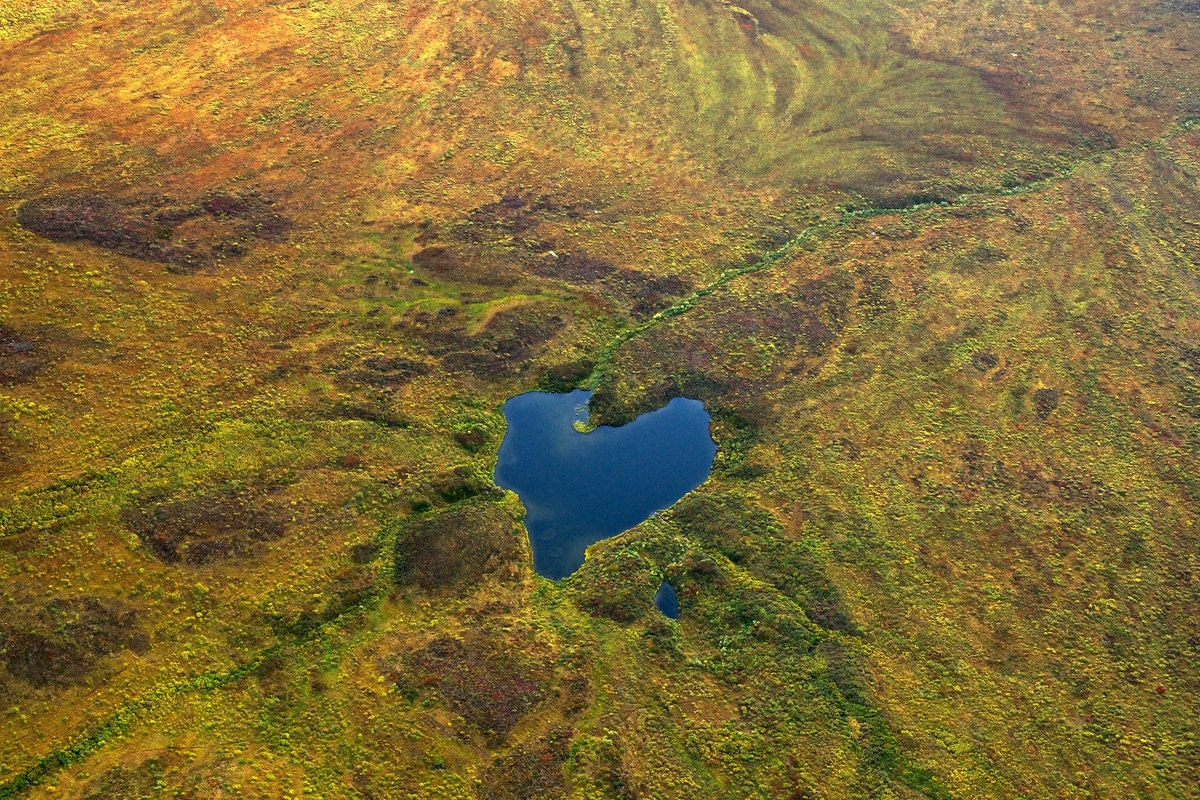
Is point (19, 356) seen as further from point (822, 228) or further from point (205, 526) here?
point (822, 228)

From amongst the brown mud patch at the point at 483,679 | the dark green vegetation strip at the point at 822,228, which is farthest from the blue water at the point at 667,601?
the dark green vegetation strip at the point at 822,228

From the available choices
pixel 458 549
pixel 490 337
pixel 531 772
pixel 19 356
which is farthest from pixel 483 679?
pixel 19 356

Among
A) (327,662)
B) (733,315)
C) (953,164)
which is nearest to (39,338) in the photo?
(327,662)

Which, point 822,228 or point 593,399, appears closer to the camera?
point 593,399

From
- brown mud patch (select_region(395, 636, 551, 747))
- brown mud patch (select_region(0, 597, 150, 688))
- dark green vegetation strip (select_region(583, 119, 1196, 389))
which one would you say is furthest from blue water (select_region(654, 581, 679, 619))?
brown mud patch (select_region(0, 597, 150, 688))

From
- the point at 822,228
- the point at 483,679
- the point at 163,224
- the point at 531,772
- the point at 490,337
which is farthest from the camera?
the point at 822,228

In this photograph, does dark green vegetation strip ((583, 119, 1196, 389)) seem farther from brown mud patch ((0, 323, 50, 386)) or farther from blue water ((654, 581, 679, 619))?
brown mud patch ((0, 323, 50, 386))

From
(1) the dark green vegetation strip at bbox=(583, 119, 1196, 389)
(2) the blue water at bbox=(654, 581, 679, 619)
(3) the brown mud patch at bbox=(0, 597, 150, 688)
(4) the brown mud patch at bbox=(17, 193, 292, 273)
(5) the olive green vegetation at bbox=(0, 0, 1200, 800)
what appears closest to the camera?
(3) the brown mud patch at bbox=(0, 597, 150, 688)
